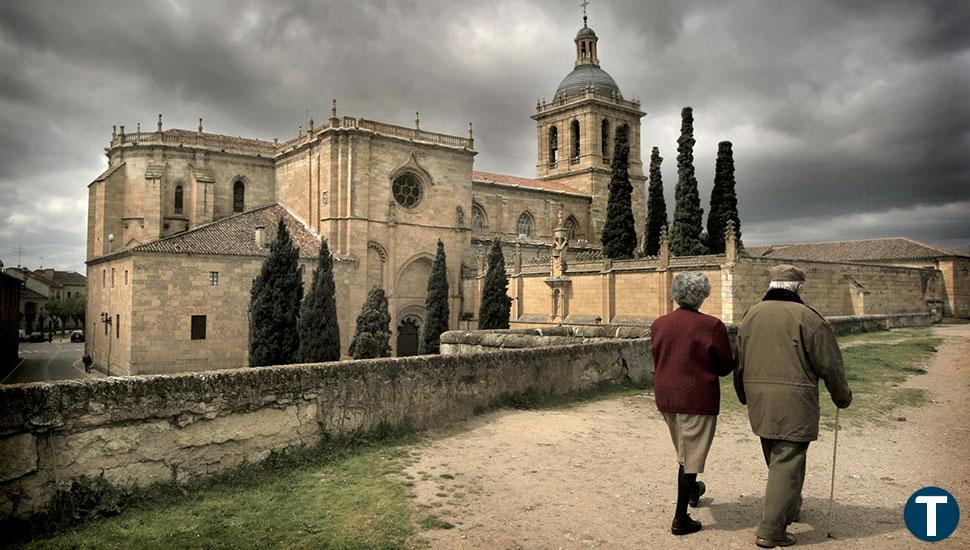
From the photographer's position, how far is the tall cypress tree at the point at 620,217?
3192 centimetres

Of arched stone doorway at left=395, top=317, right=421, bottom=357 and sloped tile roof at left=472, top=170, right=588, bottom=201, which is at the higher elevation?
sloped tile roof at left=472, top=170, right=588, bottom=201

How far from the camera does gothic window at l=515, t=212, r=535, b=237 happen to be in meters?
41.7

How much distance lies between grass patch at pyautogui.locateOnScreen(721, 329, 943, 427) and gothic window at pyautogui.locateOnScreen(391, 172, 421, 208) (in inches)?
877

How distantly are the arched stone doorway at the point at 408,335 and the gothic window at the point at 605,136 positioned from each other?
2248 cm

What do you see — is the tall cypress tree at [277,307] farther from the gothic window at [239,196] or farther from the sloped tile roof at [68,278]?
the sloped tile roof at [68,278]

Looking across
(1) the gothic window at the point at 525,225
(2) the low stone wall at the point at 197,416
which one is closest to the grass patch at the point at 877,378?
(2) the low stone wall at the point at 197,416

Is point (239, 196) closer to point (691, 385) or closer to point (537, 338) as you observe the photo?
point (537, 338)

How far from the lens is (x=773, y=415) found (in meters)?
3.84

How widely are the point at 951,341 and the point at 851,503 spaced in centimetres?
1853

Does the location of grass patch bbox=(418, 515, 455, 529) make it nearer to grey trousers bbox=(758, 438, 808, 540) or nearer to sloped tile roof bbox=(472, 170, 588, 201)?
grey trousers bbox=(758, 438, 808, 540)

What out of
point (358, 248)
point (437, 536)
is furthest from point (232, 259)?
point (437, 536)

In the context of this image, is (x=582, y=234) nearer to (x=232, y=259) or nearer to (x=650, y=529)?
(x=232, y=259)

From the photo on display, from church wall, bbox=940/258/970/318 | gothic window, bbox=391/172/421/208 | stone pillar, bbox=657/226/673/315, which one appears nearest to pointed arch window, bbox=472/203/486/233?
gothic window, bbox=391/172/421/208

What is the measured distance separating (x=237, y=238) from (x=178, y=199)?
7057 mm
